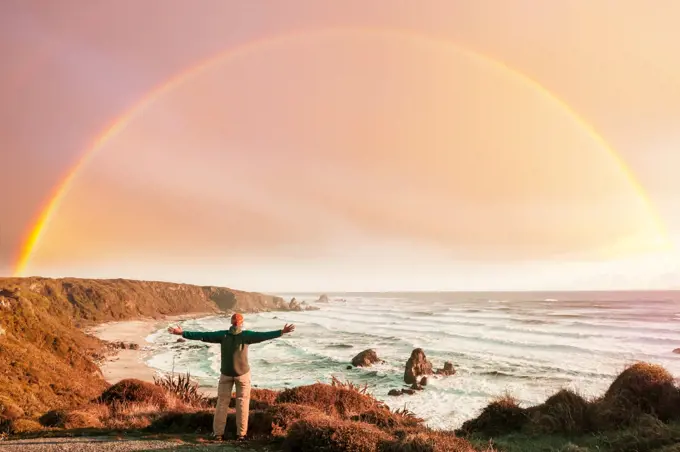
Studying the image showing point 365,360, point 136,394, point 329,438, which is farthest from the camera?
point 365,360

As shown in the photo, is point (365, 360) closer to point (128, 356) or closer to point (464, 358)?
point (464, 358)

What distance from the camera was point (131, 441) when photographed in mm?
8617

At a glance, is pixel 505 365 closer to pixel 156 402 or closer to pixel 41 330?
pixel 156 402

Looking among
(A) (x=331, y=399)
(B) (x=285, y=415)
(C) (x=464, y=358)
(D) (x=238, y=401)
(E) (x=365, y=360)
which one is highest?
(D) (x=238, y=401)

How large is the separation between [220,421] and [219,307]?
5347 inches

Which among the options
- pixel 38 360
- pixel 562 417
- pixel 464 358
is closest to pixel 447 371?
pixel 464 358

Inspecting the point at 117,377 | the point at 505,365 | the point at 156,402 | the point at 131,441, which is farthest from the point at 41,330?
the point at 505,365

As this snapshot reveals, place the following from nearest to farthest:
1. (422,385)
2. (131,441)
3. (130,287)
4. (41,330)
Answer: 1. (131,441)
2. (41,330)
3. (422,385)
4. (130,287)

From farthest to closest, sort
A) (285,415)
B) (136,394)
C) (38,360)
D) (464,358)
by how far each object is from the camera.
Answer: (464,358), (38,360), (136,394), (285,415)

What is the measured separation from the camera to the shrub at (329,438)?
755 centimetres

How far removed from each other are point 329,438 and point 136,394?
29.9 feet

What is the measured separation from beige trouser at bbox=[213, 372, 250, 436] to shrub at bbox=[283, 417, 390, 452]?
1.19m

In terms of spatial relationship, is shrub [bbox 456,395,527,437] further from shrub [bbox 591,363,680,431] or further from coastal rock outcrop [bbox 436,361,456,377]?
coastal rock outcrop [bbox 436,361,456,377]

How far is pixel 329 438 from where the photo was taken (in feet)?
25.4
